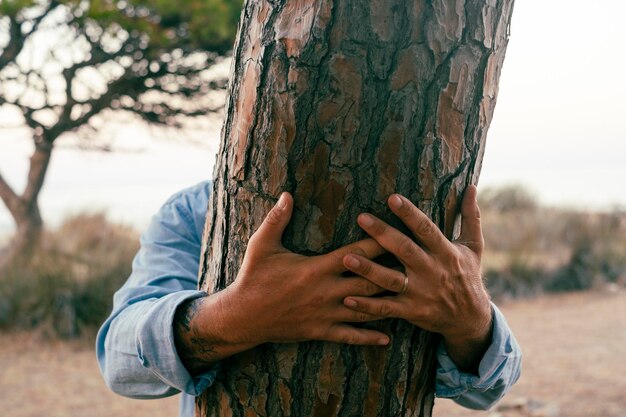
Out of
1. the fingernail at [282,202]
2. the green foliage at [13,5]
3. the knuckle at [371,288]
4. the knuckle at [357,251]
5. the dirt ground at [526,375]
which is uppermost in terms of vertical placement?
the green foliage at [13,5]

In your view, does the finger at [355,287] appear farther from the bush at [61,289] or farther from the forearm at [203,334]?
the bush at [61,289]

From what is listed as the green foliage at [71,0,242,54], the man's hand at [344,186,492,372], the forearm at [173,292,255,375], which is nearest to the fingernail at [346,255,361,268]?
the man's hand at [344,186,492,372]

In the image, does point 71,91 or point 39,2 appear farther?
point 71,91

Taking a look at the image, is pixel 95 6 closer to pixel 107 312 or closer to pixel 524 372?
pixel 107 312

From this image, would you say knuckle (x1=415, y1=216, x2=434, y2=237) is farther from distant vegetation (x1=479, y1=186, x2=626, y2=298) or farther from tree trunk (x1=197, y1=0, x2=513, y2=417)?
distant vegetation (x1=479, y1=186, x2=626, y2=298)

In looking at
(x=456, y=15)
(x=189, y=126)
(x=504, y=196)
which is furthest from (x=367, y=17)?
(x=504, y=196)

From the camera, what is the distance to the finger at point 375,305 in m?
1.16

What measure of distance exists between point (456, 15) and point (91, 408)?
507 centimetres

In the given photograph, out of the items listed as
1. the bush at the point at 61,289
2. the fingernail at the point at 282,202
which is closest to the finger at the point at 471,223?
the fingernail at the point at 282,202

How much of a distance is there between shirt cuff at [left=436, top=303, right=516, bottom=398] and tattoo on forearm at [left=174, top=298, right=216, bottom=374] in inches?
18.4

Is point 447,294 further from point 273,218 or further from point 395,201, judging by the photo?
point 273,218

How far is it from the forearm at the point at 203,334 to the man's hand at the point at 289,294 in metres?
0.01

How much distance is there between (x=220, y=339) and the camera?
1277 millimetres

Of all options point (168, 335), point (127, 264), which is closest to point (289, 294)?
point (168, 335)
